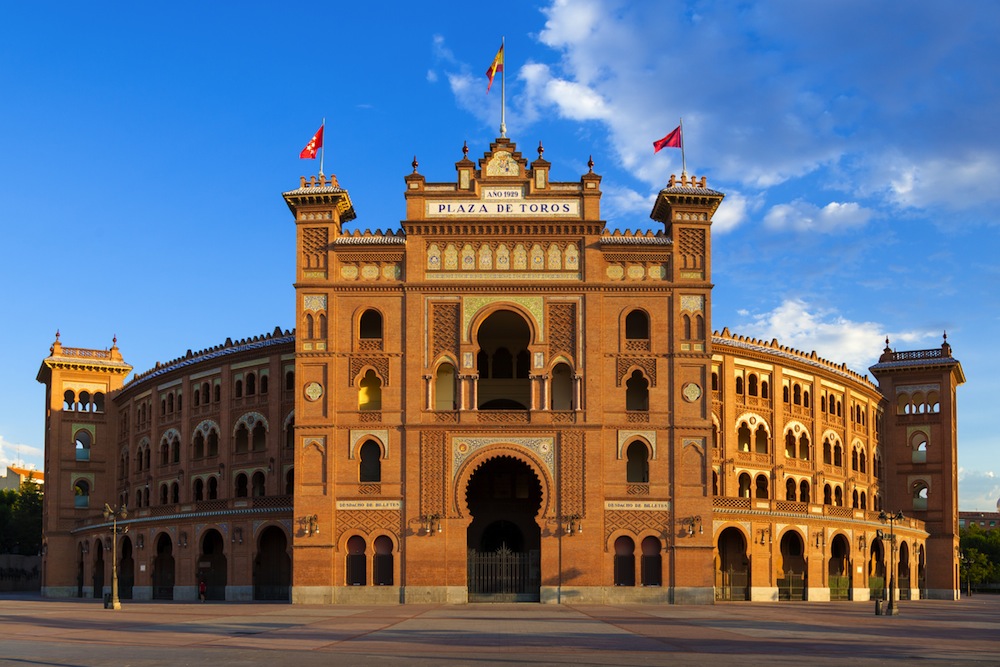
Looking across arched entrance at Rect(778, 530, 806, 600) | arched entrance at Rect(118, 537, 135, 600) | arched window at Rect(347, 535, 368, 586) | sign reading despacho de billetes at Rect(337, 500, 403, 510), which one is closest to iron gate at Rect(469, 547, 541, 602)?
sign reading despacho de billetes at Rect(337, 500, 403, 510)

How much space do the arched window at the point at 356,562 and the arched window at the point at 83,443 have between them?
38.8 meters

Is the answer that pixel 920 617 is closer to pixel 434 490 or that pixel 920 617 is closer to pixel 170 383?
pixel 434 490

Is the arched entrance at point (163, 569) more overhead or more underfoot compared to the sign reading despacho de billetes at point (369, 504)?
more underfoot

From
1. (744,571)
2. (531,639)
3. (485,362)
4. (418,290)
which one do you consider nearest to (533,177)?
(418,290)

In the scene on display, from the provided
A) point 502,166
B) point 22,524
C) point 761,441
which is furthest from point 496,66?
point 22,524

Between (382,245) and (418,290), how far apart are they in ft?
10.0

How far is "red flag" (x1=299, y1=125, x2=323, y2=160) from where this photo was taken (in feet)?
213

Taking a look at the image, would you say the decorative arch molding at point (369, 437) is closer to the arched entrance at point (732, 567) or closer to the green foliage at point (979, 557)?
the arched entrance at point (732, 567)

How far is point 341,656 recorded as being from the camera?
1198 inches

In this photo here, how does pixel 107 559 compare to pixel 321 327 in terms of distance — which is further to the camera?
pixel 107 559

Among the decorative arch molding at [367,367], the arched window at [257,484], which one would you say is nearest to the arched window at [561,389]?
the decorative arch molding at [367,367]

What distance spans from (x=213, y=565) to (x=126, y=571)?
40.0ft

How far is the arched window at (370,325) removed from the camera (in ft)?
208

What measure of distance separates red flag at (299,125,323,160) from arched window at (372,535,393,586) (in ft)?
68.0
